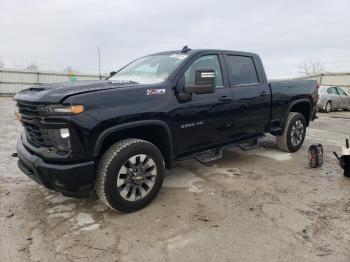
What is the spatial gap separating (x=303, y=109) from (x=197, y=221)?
4.17 m

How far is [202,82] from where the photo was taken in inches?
144

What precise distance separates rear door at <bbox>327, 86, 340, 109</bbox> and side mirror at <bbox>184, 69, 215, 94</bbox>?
1498cm

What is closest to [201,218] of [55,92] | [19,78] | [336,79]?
[55,92]

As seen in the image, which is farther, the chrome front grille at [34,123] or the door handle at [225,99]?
the door handle at [225,99]

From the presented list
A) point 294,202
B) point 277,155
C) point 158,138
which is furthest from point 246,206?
point 277,155

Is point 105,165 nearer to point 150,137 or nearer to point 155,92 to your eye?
point 150,137

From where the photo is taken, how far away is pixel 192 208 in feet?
12.0

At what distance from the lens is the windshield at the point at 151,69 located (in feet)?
13.2

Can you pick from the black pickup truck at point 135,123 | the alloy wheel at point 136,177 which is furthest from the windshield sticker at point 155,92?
the alloy wheel at point 136,177

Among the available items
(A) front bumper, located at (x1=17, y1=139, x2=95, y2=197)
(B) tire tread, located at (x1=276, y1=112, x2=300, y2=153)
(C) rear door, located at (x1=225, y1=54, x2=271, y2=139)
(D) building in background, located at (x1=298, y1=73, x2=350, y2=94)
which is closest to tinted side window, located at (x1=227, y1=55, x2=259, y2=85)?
(C) rear door, located at (x1=225, y1=54, x2=271, y2=139)

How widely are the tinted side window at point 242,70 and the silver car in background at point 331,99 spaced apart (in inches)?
489

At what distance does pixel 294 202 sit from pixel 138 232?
201 centimetres

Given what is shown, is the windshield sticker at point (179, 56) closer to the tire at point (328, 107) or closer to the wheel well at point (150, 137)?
the wheel well at point (150, 137)

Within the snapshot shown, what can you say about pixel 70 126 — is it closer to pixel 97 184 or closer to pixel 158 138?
pixel 97 184
